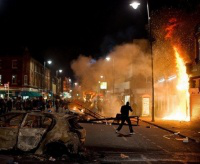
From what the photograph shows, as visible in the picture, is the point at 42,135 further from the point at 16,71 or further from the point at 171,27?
the point at 16,71

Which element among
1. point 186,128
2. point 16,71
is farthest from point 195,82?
point 16,71

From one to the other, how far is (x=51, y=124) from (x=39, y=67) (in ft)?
194

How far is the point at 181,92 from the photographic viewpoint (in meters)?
26.6

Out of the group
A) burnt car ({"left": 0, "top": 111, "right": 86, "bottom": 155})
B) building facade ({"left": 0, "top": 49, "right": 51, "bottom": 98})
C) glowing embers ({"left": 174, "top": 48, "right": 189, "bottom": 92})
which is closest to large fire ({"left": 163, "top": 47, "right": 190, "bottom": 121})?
glowing embers ({"left": 174, "top": 48, "right": 189, "bottom": 92})

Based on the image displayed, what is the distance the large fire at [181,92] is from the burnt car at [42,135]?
17.0 metres

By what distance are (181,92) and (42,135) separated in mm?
20708

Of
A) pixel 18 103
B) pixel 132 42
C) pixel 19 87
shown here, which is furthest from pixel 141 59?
pixel 19 87

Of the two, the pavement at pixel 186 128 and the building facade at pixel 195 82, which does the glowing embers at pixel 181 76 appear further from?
the pavement at pixel 186 128

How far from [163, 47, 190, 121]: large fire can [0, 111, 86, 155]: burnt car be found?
1704 centimetres

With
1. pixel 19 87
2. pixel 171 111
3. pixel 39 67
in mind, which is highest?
pixel 39 67

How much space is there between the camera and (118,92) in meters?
48.1

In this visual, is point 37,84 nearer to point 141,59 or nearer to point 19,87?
point 19,87

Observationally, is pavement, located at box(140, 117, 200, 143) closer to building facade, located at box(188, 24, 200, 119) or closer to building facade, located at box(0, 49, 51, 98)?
building facade, located at box(188, 24, 200, 119)

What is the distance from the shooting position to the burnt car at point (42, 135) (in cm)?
766
